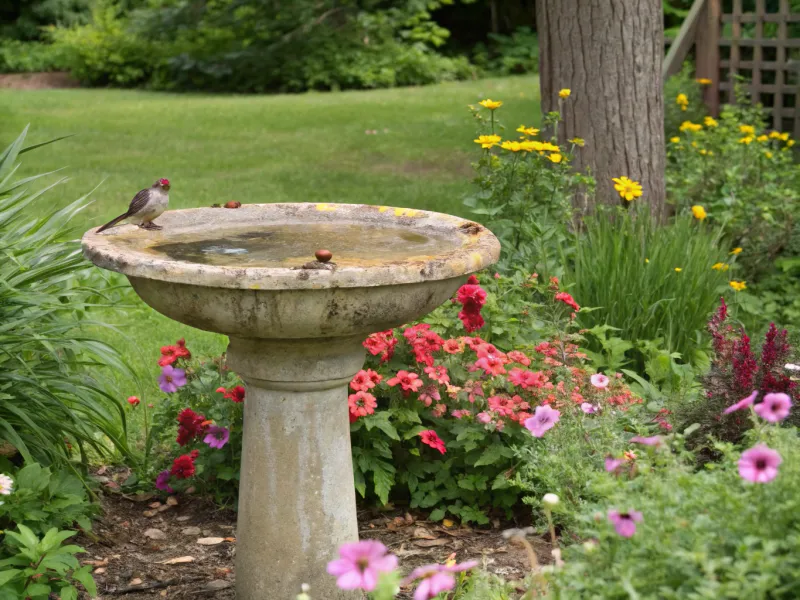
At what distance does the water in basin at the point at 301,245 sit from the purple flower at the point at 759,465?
109 centimetres

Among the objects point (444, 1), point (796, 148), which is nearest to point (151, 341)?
point (796, 148)

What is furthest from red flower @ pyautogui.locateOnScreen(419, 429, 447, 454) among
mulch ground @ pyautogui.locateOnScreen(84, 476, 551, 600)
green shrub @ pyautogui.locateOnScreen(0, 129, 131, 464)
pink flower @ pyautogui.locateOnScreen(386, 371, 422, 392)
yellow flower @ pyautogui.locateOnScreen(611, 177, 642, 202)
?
yellow flower @ pyautogui.locateOnScreen(611, 177, 642, 202)

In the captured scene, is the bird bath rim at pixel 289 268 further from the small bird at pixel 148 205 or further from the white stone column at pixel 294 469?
the white stone column at pixel 294 469

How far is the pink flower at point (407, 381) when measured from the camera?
3428 millimetres

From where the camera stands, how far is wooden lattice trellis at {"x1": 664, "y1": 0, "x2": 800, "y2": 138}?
8.06m

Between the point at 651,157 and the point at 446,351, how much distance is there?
2646 mm

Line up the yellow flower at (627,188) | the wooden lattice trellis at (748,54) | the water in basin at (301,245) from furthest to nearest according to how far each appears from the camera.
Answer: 1. the wooden lattice trellis at (748,54)
2. the yellow flower at (627,188)
3. the water in basin at (301,245)

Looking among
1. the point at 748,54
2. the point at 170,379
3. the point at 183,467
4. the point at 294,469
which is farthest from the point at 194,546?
the point at 748,54

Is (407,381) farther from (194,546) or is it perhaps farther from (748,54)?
(748,54)

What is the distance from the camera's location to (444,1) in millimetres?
17828

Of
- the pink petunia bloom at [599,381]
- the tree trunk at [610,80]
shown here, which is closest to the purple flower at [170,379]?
the pink petunia bloom at [599,381]

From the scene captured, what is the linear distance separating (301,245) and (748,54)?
6701mm

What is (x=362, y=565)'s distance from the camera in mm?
1893

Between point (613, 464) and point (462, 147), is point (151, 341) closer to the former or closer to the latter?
point (613, 464)
